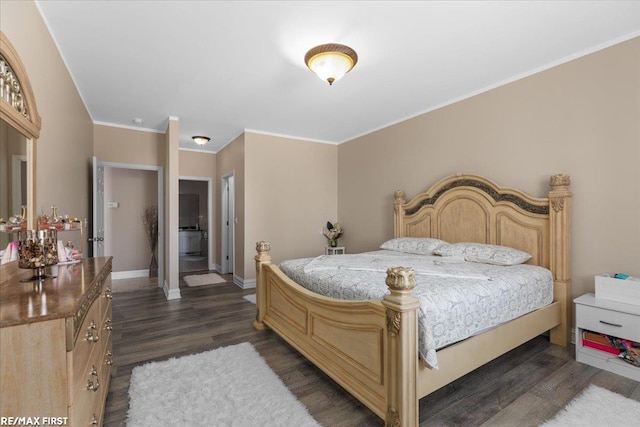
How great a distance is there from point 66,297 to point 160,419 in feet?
3.59

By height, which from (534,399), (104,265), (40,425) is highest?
(104,265)

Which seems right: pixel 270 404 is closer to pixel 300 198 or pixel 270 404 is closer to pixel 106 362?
pixel 106 362

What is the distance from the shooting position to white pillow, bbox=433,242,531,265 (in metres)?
2.80

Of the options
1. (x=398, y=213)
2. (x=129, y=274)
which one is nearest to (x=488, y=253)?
(x=398, y=213)

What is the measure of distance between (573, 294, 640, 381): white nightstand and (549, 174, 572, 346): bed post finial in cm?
24

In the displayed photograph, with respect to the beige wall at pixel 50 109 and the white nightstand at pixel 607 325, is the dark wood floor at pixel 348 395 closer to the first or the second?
the white nightstand at pixel 607 325

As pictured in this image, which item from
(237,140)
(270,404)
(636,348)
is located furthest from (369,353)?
(237,140)

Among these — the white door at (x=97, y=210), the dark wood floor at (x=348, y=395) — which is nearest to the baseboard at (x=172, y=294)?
the dark wood floor at (x=348, y=395)

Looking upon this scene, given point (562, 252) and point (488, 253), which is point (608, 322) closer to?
point (562, 252)

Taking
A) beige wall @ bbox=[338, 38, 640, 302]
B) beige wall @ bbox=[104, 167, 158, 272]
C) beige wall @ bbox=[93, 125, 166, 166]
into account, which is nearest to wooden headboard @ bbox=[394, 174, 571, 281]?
beige wall @ bbox=[338, 38, 640, 302]

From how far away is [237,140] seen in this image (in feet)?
17.3

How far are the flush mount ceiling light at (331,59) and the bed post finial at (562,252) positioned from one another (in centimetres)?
215

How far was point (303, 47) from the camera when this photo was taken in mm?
2521

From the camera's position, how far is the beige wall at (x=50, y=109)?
1.77 metres
